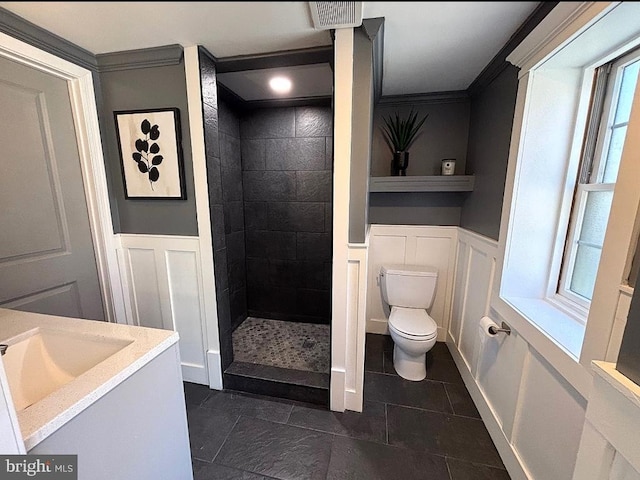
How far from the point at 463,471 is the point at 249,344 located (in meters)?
1.64

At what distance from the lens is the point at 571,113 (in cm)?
115

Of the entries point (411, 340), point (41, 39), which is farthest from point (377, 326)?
point (41, 39)

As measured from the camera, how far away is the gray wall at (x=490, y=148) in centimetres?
142

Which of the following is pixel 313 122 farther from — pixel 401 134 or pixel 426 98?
pixel 426 98

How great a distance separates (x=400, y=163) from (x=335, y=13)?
6.21 ft

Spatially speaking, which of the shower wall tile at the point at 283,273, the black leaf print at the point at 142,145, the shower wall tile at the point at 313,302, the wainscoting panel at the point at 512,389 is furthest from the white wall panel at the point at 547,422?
the black leaf print at the point at 142,145

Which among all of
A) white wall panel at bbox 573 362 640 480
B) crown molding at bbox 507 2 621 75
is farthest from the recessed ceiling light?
white wall panel at bbox 573 362 640 480


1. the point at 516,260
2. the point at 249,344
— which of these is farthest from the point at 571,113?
the point at 249,344

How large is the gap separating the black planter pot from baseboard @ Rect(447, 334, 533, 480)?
57.9 inches

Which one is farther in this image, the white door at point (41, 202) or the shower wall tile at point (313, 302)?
the shower wall tile at point (313, 302)

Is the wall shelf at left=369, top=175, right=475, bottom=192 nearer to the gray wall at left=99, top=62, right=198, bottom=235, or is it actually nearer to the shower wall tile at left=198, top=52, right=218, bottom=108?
the shower wall tile at left=198, top=52, right=218, bottom=108

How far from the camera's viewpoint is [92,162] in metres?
1.51

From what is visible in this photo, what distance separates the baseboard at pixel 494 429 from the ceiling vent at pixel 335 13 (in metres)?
1.71

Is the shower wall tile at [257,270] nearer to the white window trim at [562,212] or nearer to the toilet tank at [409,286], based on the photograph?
the toilet tank at [409,286]
